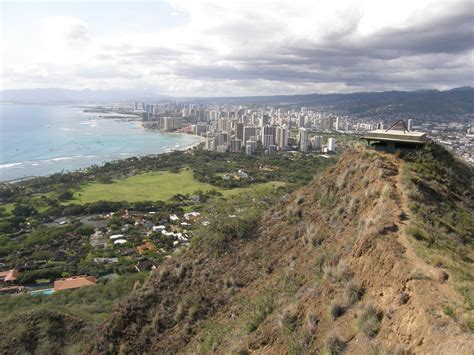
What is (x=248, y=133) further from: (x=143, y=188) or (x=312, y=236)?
(x=312, y=236)

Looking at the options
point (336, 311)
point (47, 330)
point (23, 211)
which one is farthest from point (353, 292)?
point (23, 211)

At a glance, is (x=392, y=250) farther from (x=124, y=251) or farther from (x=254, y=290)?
(x=124, y=251)

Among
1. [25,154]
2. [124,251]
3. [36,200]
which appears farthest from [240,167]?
[25,154]

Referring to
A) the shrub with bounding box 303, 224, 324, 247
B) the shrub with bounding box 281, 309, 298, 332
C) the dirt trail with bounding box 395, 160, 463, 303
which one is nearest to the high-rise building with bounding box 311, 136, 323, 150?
the shrub with bounding box 303, 224, 324, 247

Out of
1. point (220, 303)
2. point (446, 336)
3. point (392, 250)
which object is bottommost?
point (220, 303)

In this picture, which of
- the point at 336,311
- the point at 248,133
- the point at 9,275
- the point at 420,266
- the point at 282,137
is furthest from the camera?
the point at 248,133

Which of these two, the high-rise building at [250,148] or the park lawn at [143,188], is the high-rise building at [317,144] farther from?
the park lawn at [143,188]

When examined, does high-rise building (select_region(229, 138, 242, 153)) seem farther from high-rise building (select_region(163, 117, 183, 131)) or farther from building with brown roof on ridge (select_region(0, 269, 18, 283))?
building with brown roof on ridge (select_region(0, 269, 18, 283))
